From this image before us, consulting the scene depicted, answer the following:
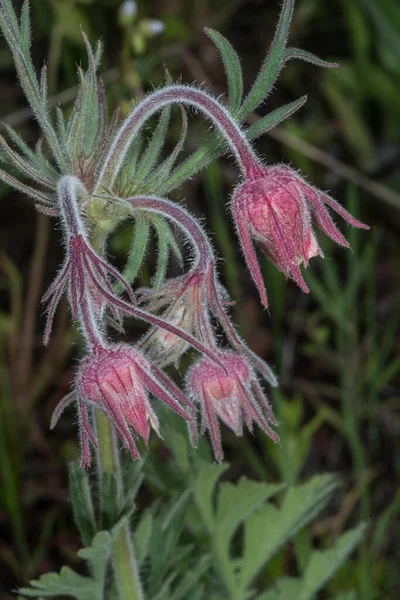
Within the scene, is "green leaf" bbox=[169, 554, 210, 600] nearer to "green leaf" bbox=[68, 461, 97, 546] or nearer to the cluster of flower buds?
Result: "green leaf" bbox=[68, 461, 97, 546]

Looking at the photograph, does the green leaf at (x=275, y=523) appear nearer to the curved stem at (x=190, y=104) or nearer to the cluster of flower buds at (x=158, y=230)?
the cluster of flower buds at (x=158, y=230)

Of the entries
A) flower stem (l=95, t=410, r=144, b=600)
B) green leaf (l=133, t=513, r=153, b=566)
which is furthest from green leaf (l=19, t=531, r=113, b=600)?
green leaf (l=133, t=513, r=153, b=566)

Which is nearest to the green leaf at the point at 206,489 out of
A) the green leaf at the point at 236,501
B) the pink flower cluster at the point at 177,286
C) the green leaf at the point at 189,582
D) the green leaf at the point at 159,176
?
the green leaf at the point at 236,501

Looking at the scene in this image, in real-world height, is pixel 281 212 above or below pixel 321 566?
above

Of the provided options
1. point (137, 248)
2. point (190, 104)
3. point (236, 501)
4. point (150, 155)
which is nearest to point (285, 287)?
point (236, 501)

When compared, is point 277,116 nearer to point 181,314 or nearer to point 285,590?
point 181,314
